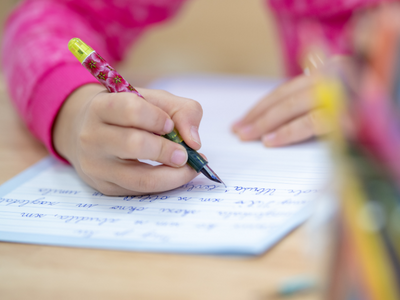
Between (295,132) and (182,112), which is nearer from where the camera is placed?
(182,112)

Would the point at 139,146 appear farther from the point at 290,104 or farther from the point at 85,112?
the point at 290,104

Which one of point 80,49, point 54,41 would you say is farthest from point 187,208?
point 54,41

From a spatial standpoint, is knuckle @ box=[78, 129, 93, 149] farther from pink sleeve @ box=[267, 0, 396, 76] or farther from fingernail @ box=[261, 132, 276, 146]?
pink sleeve @ box=[267, 0, 396, 76]

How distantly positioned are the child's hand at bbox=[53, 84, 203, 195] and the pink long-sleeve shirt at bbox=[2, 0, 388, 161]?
0.12m

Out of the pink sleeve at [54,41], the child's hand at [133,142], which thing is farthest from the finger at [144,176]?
the pink sleeve at [54,41]

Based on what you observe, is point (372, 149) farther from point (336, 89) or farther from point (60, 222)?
point (60, 222)

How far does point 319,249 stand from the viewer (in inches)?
5.5

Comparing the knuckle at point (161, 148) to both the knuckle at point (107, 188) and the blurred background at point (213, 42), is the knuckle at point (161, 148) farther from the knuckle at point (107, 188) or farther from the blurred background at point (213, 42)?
the blurred background at point (213, 42)

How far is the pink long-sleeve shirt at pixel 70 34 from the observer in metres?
0.45

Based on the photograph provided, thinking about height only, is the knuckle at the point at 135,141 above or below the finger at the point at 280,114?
below

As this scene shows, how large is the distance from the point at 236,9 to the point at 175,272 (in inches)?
43.5

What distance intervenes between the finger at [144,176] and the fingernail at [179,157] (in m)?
0.01

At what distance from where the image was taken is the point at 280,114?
17.9 inches

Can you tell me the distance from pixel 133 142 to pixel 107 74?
0.23 ft
